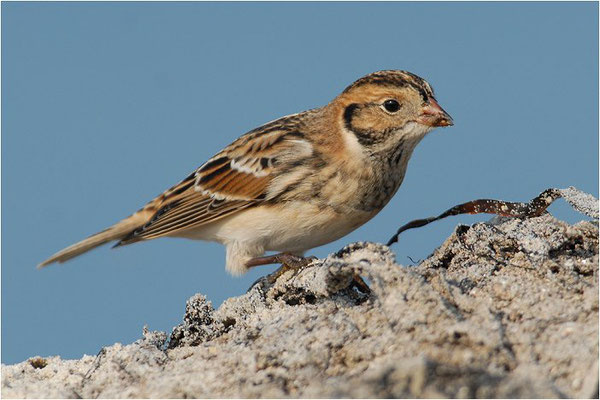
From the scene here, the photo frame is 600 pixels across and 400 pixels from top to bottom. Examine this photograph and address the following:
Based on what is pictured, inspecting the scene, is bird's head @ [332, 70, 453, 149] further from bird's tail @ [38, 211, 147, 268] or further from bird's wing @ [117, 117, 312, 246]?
bird's tail @ [38, 211, 147, 268]

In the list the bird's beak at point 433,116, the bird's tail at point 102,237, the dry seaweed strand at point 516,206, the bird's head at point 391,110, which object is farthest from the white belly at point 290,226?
the dry seaweed strand at point 516,206

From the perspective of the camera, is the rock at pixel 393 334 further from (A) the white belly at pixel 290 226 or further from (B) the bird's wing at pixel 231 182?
(B) the bird's wing at pixel 231 182

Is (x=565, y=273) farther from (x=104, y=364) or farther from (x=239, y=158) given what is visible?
(x=239, y=158)

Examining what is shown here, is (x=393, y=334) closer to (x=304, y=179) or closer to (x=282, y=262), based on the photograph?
(x=282, y=262)

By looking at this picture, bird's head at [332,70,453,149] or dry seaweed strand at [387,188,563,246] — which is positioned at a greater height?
bird's head at [332,70,453,149]

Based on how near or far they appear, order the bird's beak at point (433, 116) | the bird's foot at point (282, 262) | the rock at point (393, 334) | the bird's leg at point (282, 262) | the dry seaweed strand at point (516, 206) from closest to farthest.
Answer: the rock at point (393, 334), the dry seaweed strand at point (516, 206), the bird's foot at point (282, 262), the bird's leg at point (282, 262), the bird's beak at point (433, 116)

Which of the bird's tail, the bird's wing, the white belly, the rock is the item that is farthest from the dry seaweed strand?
the bird's tail

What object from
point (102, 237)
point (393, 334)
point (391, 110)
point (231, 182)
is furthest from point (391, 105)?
point (393, 334)
